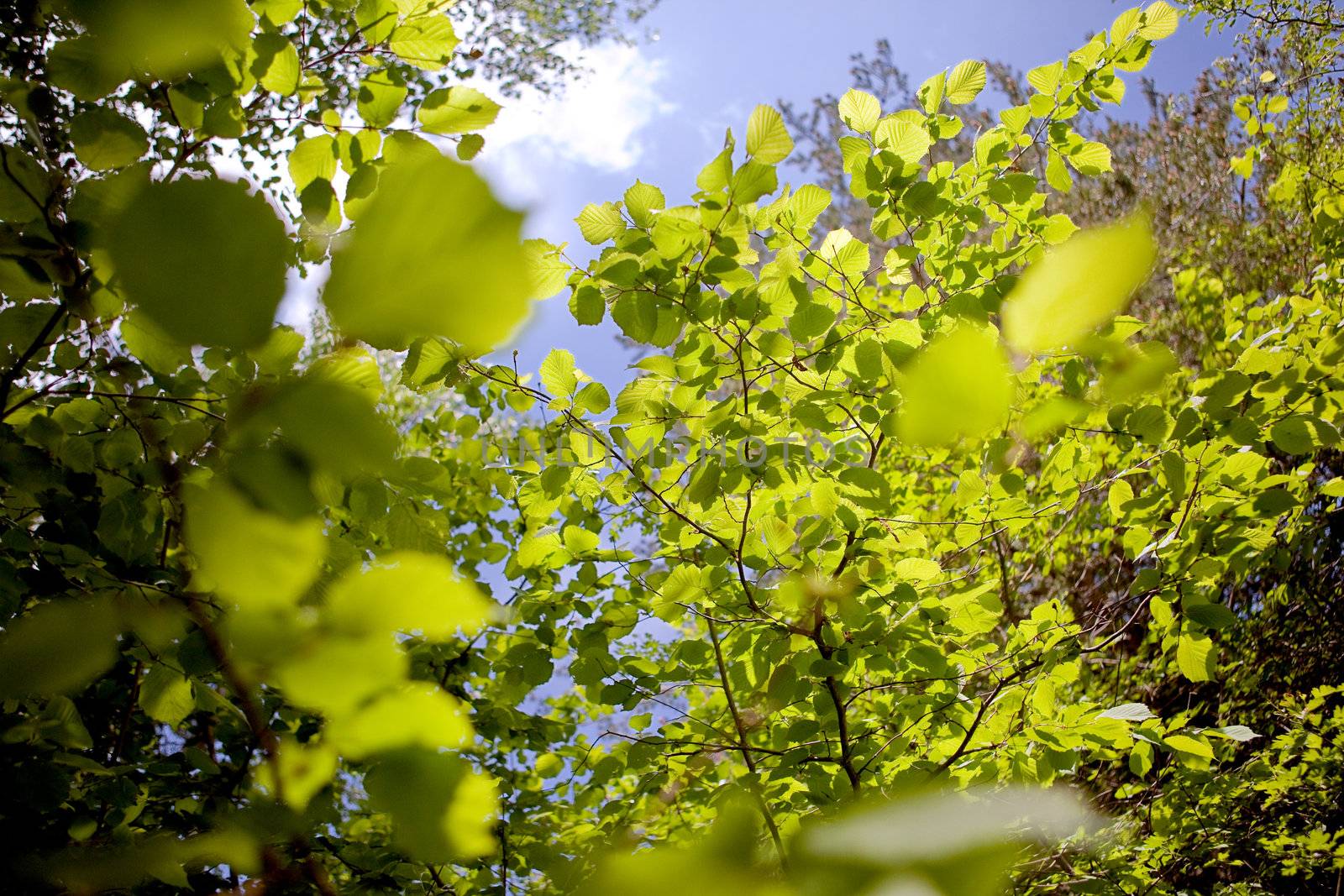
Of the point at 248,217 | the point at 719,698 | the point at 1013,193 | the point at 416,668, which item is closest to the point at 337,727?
the point at 248,217

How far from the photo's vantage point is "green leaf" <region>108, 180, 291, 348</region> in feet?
0.51

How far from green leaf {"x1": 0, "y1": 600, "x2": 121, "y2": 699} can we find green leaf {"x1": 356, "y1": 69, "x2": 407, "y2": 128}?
0.63m

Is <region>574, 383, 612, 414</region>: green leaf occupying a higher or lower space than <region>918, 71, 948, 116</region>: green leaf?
lower

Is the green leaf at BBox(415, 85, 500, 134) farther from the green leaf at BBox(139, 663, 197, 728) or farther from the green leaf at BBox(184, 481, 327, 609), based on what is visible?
the green leaf at BBox(139, 663, 197, 728)

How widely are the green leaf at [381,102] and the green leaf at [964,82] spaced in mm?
1153

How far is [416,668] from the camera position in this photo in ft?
6.56

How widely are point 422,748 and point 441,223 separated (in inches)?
5.5

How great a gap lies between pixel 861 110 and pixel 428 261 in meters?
1.43

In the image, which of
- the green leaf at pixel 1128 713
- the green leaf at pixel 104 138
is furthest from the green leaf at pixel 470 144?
the green leaf at pixel 1128 713

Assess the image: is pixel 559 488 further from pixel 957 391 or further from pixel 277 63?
pixel 957 391

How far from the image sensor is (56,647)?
210 mm

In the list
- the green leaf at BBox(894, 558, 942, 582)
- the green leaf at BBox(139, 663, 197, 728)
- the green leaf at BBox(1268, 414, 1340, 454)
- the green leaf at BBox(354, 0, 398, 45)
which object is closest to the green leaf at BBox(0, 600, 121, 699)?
the green leaf at BBox(354, 0, 398, 45)

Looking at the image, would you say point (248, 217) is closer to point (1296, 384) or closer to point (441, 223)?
point (441, 223)

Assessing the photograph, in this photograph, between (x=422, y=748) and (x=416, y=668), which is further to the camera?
(x=416, y=668)
